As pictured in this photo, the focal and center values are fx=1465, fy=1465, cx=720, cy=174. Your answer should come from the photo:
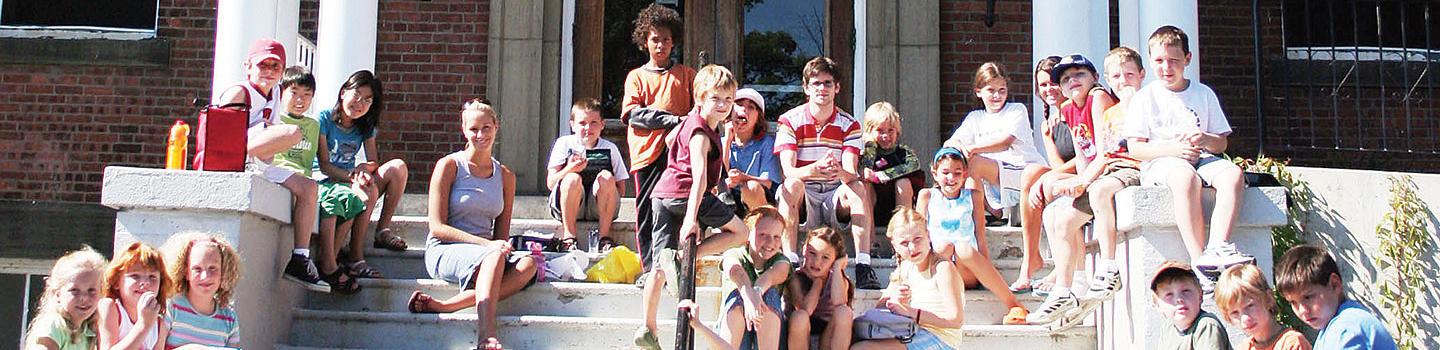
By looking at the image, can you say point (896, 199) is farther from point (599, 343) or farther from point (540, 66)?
point (540, 66)

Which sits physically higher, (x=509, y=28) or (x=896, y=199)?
(x=509, y=28)

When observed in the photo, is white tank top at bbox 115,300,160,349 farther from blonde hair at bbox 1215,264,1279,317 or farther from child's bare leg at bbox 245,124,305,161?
blonde hair at bbox 1215,264,1279,317

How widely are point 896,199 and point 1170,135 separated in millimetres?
1618

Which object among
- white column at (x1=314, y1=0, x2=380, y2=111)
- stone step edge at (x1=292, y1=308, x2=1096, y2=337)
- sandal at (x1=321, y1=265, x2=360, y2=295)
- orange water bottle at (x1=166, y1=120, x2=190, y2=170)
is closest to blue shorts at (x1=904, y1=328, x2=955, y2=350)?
stone step edge at (x1=292, y1=308, x2=1096, y2=337)

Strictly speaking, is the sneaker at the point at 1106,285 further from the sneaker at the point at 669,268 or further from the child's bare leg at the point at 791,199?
the sneaker at the point at 669,268

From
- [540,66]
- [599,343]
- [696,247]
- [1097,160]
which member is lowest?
[599,343]

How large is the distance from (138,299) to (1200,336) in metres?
3.35

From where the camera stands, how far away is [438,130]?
350 inches

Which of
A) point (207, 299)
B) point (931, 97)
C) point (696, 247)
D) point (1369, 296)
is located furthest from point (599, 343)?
point (931, 97)

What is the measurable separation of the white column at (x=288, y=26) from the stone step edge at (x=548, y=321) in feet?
6.43

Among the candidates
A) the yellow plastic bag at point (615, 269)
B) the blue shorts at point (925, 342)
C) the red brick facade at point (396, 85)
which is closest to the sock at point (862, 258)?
the blue shorts at point (925, 342)

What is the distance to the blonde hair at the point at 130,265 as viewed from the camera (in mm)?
4660

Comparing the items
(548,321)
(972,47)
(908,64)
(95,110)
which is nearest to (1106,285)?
(548,321)

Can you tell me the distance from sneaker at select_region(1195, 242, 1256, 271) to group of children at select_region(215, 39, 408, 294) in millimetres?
3321
